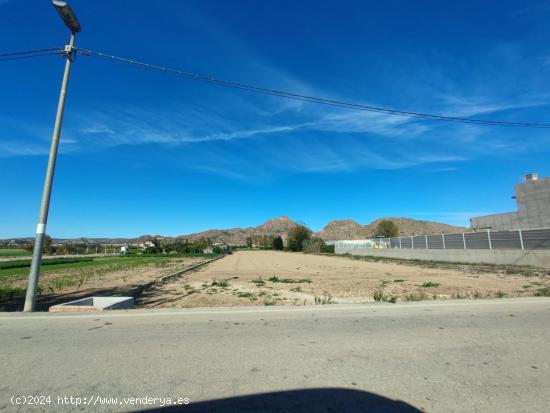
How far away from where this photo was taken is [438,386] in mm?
3918

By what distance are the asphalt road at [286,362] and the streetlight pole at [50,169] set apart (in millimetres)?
1760

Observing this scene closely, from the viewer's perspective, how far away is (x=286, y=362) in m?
4.71

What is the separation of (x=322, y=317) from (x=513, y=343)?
339cm

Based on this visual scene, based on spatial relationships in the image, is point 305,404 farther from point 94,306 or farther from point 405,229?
point 405,229

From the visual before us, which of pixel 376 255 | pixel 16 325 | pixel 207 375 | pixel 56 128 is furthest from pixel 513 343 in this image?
pixel 376 255

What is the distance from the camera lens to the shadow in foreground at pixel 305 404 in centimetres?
344

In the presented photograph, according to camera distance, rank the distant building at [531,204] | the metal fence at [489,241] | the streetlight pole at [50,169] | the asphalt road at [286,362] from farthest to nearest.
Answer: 1. the distant building at [531,204]
2. the metal fence at [489,241]
3. the streetlight pole at [50,169]
4. the asphalt road at [286,362]

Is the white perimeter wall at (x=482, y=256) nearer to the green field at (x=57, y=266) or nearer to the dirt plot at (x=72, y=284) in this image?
the dirt plot at (x=72, y=284)

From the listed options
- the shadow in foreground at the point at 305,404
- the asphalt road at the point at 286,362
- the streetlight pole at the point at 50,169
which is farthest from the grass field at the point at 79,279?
the shadow in foreground at the point at 305,404

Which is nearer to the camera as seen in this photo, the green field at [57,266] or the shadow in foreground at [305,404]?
the shadow in foreground at [305,404]

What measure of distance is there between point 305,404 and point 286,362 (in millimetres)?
Answer: 1167

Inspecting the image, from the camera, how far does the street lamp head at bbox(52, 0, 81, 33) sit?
9499mm

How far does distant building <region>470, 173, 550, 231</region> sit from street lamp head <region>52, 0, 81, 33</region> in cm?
5654

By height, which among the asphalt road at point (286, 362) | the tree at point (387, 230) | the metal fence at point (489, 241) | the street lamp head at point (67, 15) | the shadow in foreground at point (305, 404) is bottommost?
the shadow in foreground at point (305, 404)
